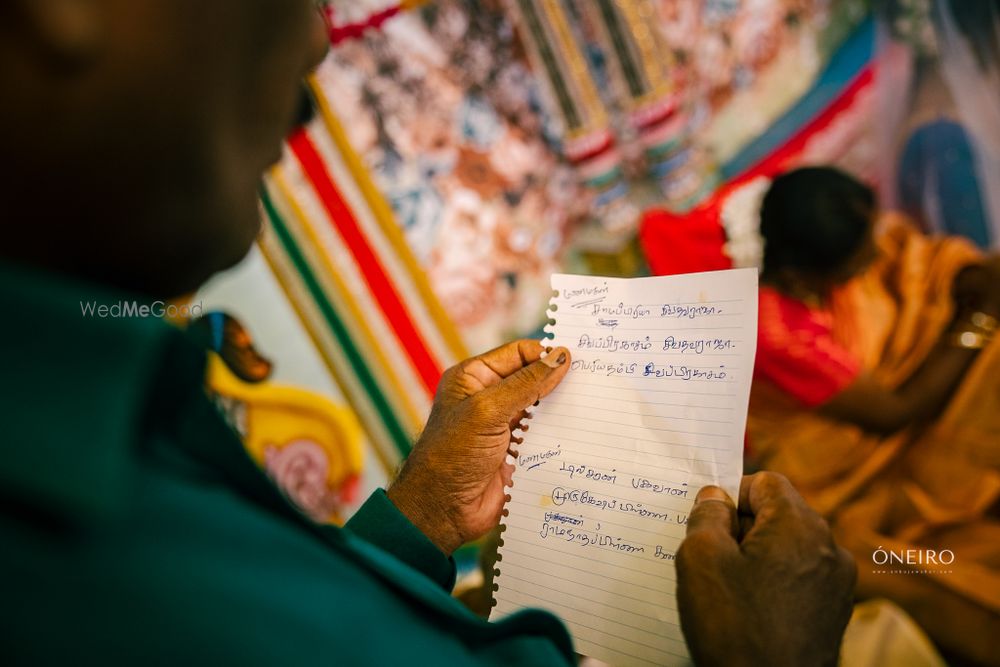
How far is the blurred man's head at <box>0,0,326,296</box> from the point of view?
0.27m

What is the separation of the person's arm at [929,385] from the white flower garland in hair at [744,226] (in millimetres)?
413

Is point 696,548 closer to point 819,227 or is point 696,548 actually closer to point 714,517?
point 714,517

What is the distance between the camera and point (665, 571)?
2.05 ft

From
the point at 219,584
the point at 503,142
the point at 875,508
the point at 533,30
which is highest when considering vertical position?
the point at 533,30

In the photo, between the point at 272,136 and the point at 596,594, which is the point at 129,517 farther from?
the point at 596,594

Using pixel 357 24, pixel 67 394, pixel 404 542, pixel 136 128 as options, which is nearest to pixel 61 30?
pixel 136 128

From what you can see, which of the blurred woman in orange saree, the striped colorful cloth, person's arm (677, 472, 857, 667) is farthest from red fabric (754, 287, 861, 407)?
person's arm (677, 472, 857, 667)

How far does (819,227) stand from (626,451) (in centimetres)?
101

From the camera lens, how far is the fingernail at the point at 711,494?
22.9 inches

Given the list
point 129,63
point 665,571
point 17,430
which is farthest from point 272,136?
point 665,571

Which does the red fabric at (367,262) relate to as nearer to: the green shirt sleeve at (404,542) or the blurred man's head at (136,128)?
the green shirt sleeve at (404,542)

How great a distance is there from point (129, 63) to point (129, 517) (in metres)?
0.20

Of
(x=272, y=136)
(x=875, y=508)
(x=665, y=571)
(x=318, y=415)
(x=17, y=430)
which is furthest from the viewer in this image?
(x=318, y=415)

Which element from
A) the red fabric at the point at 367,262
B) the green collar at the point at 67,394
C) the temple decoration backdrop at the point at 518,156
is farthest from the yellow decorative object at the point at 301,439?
the green collar at the point at 67,394
